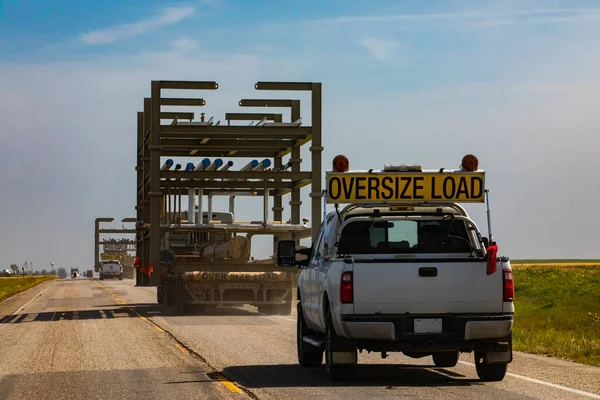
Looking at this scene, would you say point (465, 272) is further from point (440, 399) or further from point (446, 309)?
point (440, 399)

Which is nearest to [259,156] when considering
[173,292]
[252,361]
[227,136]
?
[227,136]

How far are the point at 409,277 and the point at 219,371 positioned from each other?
3349 mm

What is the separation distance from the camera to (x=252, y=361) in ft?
52.9

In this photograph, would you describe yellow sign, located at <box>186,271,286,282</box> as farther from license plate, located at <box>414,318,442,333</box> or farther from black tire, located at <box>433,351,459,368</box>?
license plate, located at <box>414,318,442,333</box>

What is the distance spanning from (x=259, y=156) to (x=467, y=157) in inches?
842

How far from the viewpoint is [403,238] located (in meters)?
13.9

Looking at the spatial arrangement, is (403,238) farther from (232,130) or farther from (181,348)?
(232,130)

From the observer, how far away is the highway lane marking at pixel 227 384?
40.6 feet

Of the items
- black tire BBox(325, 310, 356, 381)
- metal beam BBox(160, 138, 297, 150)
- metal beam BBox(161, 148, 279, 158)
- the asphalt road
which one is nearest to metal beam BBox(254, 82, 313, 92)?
metal beam BBox(160, 138, 297, 150)

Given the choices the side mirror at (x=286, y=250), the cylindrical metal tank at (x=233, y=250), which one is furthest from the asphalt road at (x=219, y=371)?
the cylindrical metal tank at (x=233, y=250)

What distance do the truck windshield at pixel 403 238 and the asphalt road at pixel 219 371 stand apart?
5.17 feet

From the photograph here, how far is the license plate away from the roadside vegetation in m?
4.18

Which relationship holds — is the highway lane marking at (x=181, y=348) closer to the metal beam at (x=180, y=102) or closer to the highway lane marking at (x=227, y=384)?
the highway lane marking at (x=227, y=384)

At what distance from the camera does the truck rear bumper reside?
12.6 m
